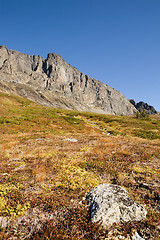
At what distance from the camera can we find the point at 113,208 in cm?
550

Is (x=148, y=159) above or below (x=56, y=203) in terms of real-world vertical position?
above

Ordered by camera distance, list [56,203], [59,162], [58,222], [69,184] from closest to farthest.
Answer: [58,222] → [56,203] → [69,184] → [59,162]

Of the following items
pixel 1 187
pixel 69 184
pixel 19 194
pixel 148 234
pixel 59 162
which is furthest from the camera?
pixel 59 162

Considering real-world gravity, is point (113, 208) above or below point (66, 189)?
above

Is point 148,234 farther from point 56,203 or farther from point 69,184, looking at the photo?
point 69,184

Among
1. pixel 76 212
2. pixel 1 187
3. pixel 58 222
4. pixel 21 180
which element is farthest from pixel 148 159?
pixel 1 187

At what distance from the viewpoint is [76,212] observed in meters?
5.62

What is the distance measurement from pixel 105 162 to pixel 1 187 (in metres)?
7.68

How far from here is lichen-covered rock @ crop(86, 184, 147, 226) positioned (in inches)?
205

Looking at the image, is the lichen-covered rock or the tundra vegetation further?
the lichen-covered rock

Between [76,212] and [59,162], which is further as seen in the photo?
[59,162]

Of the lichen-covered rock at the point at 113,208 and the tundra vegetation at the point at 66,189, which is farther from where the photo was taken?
the lichen-covered rock at the point at 113,208

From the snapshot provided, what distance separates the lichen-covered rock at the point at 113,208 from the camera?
520 centimetres

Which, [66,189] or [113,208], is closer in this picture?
[113,208]
